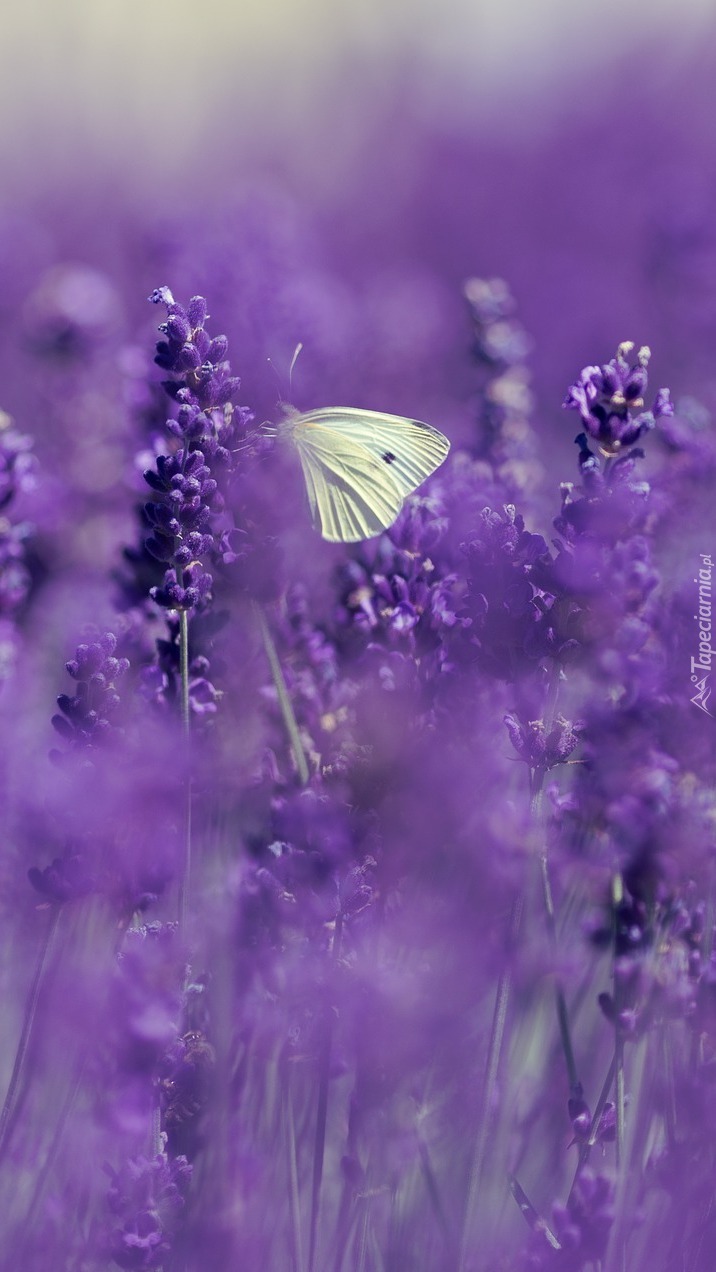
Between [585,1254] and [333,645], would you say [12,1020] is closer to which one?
[333,645]

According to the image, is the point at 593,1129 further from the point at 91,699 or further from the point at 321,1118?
the point at 91,699

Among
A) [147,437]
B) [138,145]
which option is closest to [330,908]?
[147,437]

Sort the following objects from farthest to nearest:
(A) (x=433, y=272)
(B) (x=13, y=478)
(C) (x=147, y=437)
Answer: (A) (x=433, y=272), (C) (x=147, y=437), (B) (x=13, y=478)

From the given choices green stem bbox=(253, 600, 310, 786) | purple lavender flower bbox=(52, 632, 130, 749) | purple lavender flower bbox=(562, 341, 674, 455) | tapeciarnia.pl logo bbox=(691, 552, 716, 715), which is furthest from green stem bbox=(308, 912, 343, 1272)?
purple lavender flower bbox=(562, 341, 674, 455)

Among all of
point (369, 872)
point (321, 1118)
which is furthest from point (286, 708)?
point (321, 1118)

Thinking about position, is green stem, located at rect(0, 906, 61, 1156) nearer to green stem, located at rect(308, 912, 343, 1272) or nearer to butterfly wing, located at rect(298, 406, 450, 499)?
green stem, located at rect(308, 912, 343, 1272)

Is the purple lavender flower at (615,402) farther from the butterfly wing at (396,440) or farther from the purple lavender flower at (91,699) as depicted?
the purple lavender flower at (91,699)
